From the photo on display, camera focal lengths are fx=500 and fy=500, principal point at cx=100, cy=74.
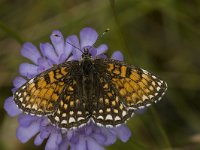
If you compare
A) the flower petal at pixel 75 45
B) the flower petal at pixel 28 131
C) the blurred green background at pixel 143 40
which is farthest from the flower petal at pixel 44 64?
the blurred green background at pixel 143 40

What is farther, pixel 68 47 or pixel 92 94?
pixel 68 47

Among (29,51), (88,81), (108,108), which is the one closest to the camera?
(108,108)

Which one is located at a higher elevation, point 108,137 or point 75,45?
point 75,45

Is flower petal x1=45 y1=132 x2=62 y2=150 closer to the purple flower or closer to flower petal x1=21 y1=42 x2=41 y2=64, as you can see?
the purple flower

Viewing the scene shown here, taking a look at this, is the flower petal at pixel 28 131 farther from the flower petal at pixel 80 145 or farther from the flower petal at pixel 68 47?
the flower petal at pixel 68 47

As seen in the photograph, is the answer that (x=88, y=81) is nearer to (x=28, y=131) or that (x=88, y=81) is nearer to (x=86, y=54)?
(x=86, y=54)

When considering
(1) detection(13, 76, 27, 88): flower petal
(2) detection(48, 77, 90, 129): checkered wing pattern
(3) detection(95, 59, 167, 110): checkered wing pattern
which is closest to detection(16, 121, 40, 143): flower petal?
(1) detection(13, 76, 27, 88): flower petal

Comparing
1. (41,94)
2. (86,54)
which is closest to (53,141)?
(41,94)

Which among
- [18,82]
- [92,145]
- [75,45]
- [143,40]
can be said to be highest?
[143,40]
